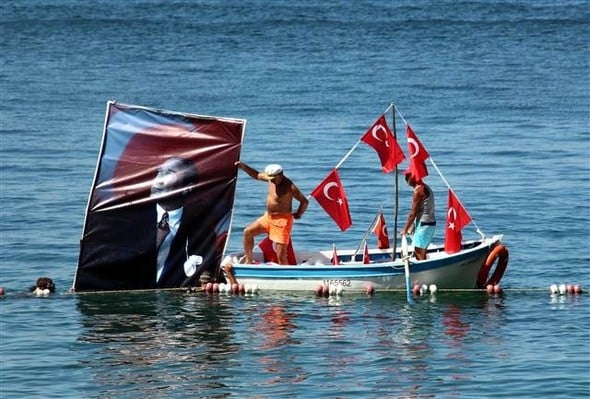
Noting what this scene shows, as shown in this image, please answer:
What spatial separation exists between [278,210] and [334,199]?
1788mm

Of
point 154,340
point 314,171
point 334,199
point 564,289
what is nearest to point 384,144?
point 334,199

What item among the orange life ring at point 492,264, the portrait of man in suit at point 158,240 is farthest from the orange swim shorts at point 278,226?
the orange life ring at point 492,264

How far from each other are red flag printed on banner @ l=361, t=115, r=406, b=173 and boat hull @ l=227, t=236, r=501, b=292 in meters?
2.22

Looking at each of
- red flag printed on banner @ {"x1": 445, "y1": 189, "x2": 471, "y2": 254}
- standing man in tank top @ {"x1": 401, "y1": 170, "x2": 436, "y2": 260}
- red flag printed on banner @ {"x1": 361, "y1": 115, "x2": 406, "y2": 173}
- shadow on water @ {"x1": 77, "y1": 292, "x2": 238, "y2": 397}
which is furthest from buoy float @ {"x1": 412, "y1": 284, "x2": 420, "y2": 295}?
shadow on water @ {"x1": 77, "y1": 292, "x2": 238, "y2": 397}

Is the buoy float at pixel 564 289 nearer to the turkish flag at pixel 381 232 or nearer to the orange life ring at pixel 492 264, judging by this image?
the orange life ring at pixel 492 264

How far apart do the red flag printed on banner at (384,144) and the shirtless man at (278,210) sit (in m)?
2.01

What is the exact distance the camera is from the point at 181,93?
71062 mm

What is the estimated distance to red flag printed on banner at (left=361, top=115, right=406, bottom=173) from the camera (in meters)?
34.5

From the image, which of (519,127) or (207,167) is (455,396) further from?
(519,127)

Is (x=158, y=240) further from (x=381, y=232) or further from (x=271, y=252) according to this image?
(x=381, y=232)

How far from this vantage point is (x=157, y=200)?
34.5 meters

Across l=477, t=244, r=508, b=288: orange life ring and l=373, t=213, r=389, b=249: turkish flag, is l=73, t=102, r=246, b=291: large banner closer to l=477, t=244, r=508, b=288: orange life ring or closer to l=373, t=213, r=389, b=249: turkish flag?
l=373, t=213, r=389, b=249: turkish flag

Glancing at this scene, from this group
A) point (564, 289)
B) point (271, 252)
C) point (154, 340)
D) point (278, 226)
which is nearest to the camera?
point (154, 340)

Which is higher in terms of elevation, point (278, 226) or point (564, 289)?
point (278, 226)
